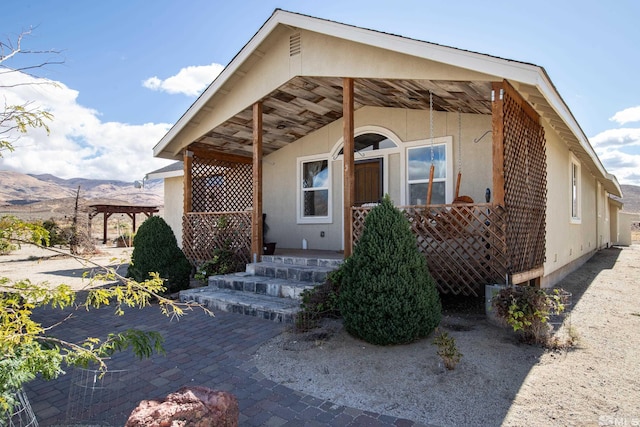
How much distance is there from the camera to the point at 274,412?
2818 mm

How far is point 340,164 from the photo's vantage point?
29.7 feet

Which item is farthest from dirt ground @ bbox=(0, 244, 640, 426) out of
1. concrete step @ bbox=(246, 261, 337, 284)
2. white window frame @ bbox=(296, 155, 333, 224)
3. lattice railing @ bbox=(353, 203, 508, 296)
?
white window frame @ bbox=(296, 155, 333, 224)

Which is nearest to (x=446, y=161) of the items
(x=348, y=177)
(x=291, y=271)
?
(x=348, y=177)

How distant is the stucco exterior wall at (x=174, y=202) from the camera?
12281 millimetres

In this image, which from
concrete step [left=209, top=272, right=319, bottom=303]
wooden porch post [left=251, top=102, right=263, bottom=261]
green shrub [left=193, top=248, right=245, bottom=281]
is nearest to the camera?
concrete step [left=209, top=272, right=319, bottom=303]

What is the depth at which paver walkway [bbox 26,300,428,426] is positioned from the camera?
9.01ft

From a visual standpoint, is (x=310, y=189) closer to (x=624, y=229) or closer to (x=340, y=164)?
(x=340, y=164)

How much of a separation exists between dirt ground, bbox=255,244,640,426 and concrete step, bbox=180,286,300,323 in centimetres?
71

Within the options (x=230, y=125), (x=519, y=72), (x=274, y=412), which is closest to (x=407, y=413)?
(x=274, y=412)

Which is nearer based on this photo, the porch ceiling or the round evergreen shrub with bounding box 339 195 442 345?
the round evergreen shrub with bounding box 339 195 442 345

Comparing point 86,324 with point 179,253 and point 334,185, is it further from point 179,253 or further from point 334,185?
point 334,185

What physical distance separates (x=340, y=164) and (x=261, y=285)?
3884mm

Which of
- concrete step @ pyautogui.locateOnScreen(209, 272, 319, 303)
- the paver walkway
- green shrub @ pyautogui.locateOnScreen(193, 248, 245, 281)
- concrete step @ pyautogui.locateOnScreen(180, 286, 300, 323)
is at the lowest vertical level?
the paver walkway

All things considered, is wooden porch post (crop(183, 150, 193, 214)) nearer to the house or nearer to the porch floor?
the house
